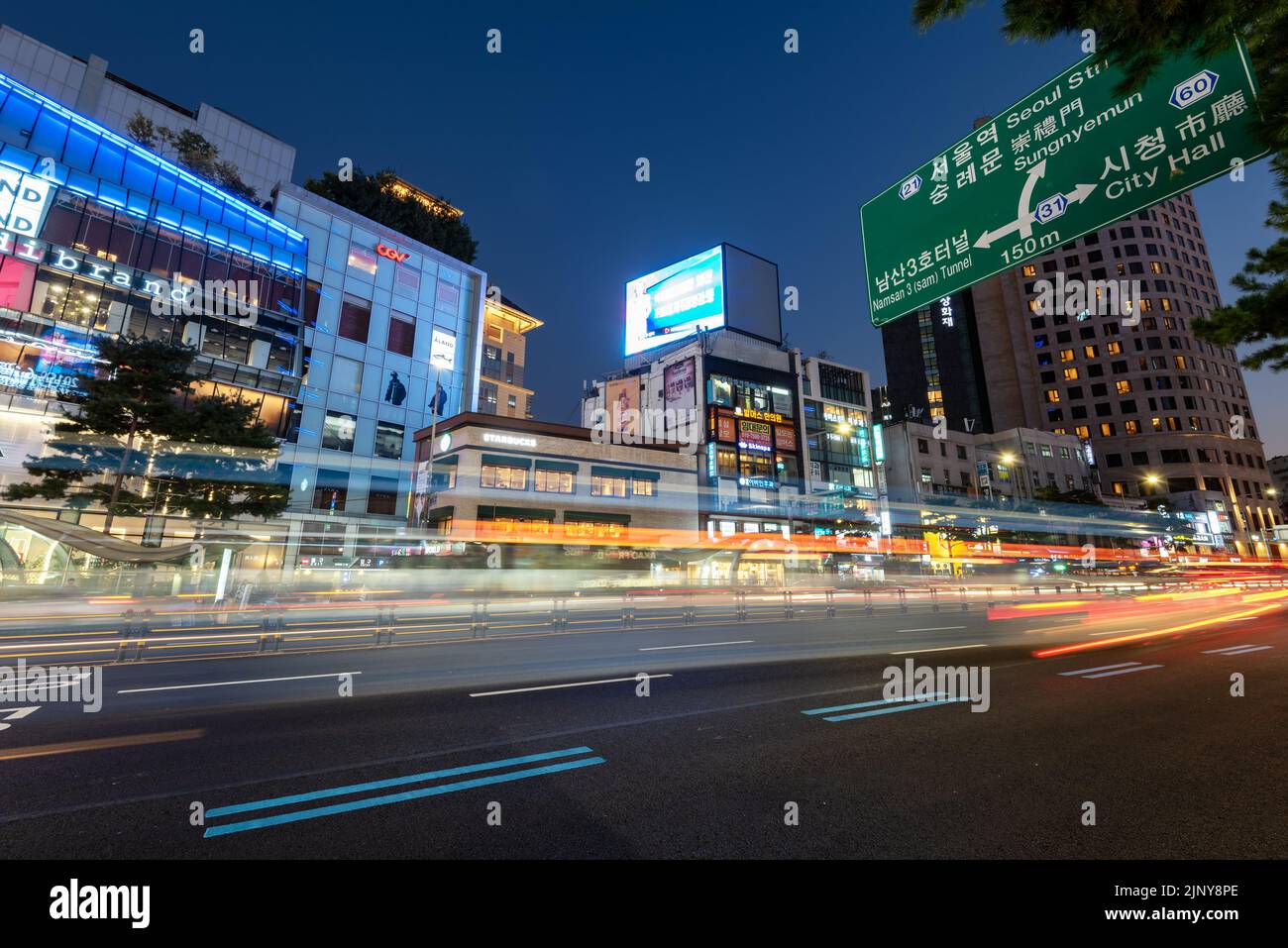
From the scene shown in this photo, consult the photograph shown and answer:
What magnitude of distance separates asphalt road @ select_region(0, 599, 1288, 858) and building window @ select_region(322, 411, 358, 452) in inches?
1247

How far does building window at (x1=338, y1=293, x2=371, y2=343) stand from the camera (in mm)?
41844

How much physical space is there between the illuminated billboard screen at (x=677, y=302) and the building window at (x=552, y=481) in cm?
2284

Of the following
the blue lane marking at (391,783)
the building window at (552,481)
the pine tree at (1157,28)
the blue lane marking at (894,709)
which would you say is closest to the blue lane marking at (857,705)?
the blue lane marking at (894,709)

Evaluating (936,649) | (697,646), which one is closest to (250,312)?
(697,646)

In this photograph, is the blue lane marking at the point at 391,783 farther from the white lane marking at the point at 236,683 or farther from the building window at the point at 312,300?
the building window at the point at 312,300

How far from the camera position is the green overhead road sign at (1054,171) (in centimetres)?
562

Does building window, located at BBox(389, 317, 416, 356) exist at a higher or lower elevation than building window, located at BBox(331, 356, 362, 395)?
higher

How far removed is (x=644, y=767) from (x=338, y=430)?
41795 mm

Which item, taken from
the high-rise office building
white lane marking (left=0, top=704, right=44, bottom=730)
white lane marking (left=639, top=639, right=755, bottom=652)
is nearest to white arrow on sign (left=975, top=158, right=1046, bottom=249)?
white lane marking (left=639, top=639, right=755, bottom=652)

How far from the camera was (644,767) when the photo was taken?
19.6ft

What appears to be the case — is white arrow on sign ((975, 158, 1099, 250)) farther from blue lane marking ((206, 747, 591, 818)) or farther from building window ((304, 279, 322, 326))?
building window ((304, 279, 322, 326))

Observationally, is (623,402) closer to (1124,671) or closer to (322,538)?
(322,538)
